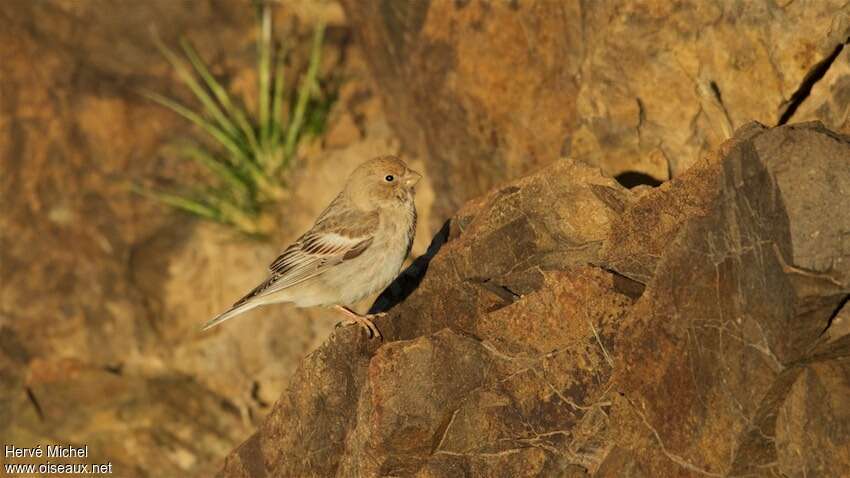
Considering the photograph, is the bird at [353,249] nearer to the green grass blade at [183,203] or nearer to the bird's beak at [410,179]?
the bird's beak at [410,179]

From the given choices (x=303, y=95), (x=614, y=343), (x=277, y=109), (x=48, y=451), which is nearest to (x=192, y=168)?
(x=277, y=109)

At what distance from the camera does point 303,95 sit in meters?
14.8

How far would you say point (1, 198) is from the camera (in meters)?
14.8

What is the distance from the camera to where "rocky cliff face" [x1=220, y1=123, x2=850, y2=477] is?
19.3ft

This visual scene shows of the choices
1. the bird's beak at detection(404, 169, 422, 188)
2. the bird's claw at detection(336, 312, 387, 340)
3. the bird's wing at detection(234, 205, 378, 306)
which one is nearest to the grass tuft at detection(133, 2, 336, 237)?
the bird's wing at detection(234, 205, 378, 306)

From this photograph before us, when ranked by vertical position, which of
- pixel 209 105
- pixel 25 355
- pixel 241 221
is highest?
pixel 209 105

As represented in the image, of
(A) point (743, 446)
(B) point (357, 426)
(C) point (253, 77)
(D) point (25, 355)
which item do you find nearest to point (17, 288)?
(D) point (25, 355)

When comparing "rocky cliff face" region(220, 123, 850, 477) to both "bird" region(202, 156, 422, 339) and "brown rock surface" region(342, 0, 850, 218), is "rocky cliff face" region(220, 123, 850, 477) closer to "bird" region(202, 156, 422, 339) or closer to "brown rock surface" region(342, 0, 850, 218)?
"bird" region(202, 156, 422, 339)

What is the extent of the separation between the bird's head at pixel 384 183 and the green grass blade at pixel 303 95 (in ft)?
16.5

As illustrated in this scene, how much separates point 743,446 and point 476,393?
6.01 ft

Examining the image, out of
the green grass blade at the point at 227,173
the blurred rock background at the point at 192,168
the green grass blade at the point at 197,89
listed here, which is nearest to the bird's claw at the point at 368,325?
the blurred rock background at the point at 192,168

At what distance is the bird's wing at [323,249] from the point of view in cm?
943

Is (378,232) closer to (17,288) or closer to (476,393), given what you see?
(476,393)

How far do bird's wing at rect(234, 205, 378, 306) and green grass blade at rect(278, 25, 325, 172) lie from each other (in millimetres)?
4887
